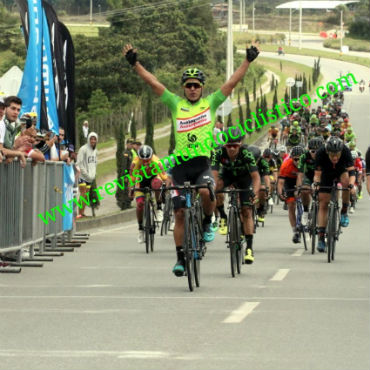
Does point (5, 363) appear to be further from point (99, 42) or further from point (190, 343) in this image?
point (99, 42)

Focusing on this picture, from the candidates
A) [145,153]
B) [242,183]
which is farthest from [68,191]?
[242,183]

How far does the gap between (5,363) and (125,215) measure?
22.0 m

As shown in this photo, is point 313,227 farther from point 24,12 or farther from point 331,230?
point 24,12

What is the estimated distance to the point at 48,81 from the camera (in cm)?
2178

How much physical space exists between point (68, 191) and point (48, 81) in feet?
6.34

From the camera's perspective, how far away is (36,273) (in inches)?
648

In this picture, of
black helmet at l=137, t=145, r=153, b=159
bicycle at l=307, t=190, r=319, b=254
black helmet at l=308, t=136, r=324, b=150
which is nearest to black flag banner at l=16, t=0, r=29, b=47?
black helmet at l=137, t=145, r=153, b=159

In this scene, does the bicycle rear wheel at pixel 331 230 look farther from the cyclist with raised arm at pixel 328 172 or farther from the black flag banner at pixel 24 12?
the black flag banner at pixel 24 12

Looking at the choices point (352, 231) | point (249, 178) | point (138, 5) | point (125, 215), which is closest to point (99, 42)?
point (138, 5)

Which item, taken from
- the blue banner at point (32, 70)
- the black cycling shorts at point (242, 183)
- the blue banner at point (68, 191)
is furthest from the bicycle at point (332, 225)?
the blue banner at point (32, 70)

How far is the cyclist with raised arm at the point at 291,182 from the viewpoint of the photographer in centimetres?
2200

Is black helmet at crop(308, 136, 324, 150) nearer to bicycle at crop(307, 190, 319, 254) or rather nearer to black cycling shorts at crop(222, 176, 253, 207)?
bicycle at crop(307, 190, 319, 254)

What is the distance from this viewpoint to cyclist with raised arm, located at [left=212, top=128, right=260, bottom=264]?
1627cm

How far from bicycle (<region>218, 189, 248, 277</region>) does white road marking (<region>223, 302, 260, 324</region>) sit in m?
3.00
